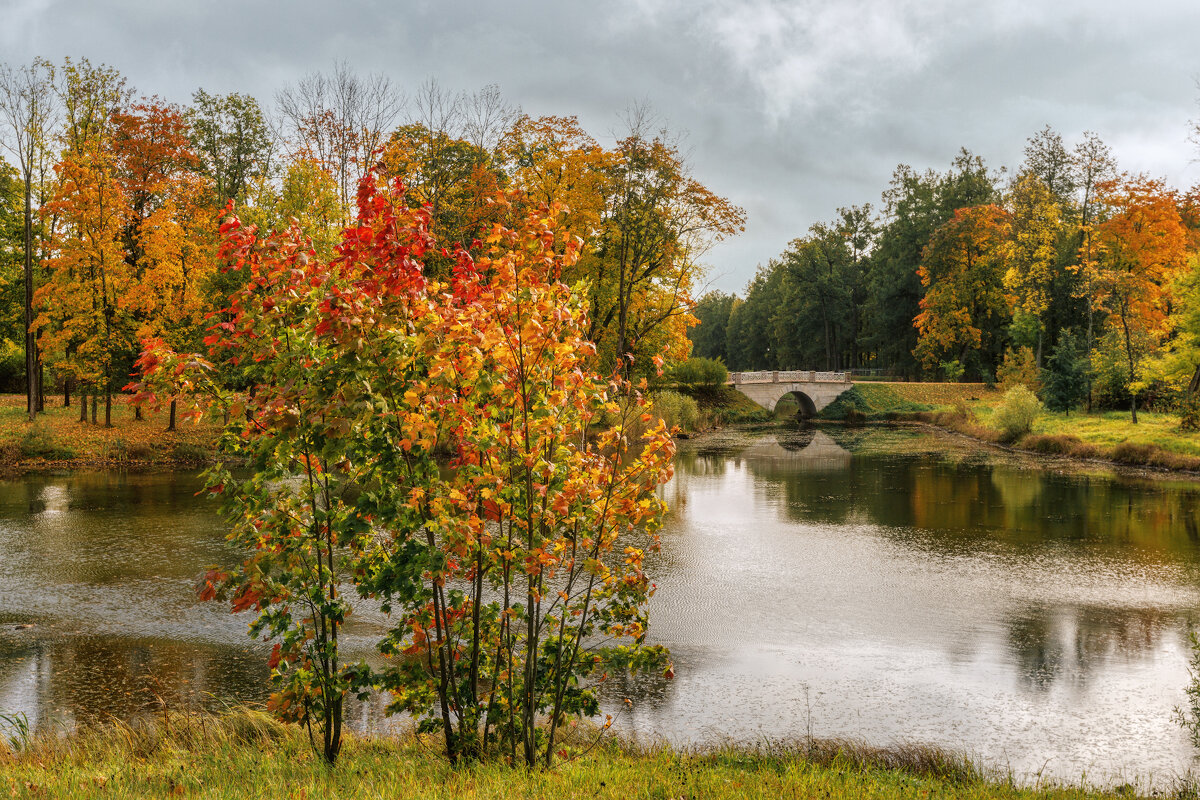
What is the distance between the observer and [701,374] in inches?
2007

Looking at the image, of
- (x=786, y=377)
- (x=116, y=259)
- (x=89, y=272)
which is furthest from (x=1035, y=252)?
(x=89, y=272)

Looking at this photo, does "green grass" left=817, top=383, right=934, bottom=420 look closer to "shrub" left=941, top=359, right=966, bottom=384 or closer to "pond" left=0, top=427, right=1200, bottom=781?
"shrub" left=941, top=359, right=966, bottom=384

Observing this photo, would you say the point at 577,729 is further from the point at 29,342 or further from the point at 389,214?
the point at 29,342

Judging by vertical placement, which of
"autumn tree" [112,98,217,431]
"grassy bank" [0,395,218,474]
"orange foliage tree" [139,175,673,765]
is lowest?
"grassy bank" [0,395,218,474]

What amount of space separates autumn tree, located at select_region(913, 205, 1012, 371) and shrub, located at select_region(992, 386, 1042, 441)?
20.7m

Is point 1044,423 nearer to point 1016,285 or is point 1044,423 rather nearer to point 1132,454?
point 1132,454

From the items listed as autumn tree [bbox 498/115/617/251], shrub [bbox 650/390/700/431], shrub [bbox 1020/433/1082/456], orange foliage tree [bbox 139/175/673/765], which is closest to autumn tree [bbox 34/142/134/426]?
autumn tree [bbox 498/115/617/251]

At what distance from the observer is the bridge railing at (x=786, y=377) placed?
173 ft

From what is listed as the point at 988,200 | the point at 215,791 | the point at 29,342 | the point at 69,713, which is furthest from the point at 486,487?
the point at 988,200

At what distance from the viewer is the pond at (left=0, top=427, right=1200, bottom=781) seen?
7.60 metres

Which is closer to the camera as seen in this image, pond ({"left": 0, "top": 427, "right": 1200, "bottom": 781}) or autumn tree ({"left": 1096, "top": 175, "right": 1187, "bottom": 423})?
pond ({"left": 0, "top": 427, "right": 1200, "bottom": 781})

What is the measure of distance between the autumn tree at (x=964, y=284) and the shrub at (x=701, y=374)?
14.2m

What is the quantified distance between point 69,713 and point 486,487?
5.30 m

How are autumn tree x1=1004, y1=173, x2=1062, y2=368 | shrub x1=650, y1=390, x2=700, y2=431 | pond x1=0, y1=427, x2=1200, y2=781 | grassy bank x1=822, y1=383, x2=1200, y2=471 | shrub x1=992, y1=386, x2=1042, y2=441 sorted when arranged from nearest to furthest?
1. pond x1=0, y1=427, x2=1200, y2=781
2. grassy bank x1=822, y1=383, x2=1200, y2=471
3. shrub x1=992, y1=386, x2=1042, y2=441
4. shrub x1=650, y1=390, x2=700, y2=431
5. autumn tree x1=1004, y1=173, x2=1062, y2=368
